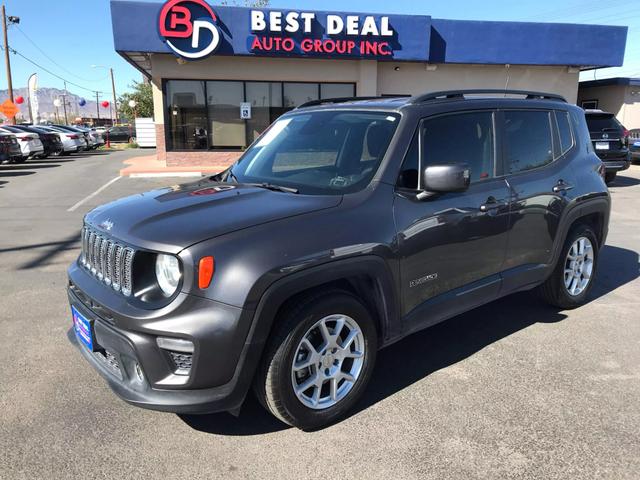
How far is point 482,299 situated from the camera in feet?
12.3

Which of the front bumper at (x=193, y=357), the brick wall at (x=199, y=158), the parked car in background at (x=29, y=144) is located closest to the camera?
the front bumper at (x=193, y=357)

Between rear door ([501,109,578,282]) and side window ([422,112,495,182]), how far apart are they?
0.61 feet

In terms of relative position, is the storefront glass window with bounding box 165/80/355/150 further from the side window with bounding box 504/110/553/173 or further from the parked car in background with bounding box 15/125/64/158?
the side window with bounding box 504/110/553/173

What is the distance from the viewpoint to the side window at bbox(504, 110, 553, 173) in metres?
3.96

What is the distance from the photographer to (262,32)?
651 inches

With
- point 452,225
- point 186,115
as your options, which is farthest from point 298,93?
point 452,225

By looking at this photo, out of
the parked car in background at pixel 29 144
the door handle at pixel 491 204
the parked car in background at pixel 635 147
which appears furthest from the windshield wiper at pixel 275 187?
the parked car in background at pixel 29 144

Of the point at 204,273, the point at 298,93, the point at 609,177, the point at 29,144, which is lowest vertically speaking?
the point at 609,177

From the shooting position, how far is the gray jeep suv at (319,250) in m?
2.51

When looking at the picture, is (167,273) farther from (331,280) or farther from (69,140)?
(69,140)

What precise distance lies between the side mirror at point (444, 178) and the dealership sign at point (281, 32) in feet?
48.9

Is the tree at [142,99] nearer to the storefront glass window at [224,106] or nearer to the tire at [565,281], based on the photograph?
the storefront glass window at [224,106]

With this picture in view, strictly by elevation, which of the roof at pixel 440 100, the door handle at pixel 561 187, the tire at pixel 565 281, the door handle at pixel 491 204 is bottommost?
the tire at pixel 565 281

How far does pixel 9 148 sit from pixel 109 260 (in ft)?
66.1
